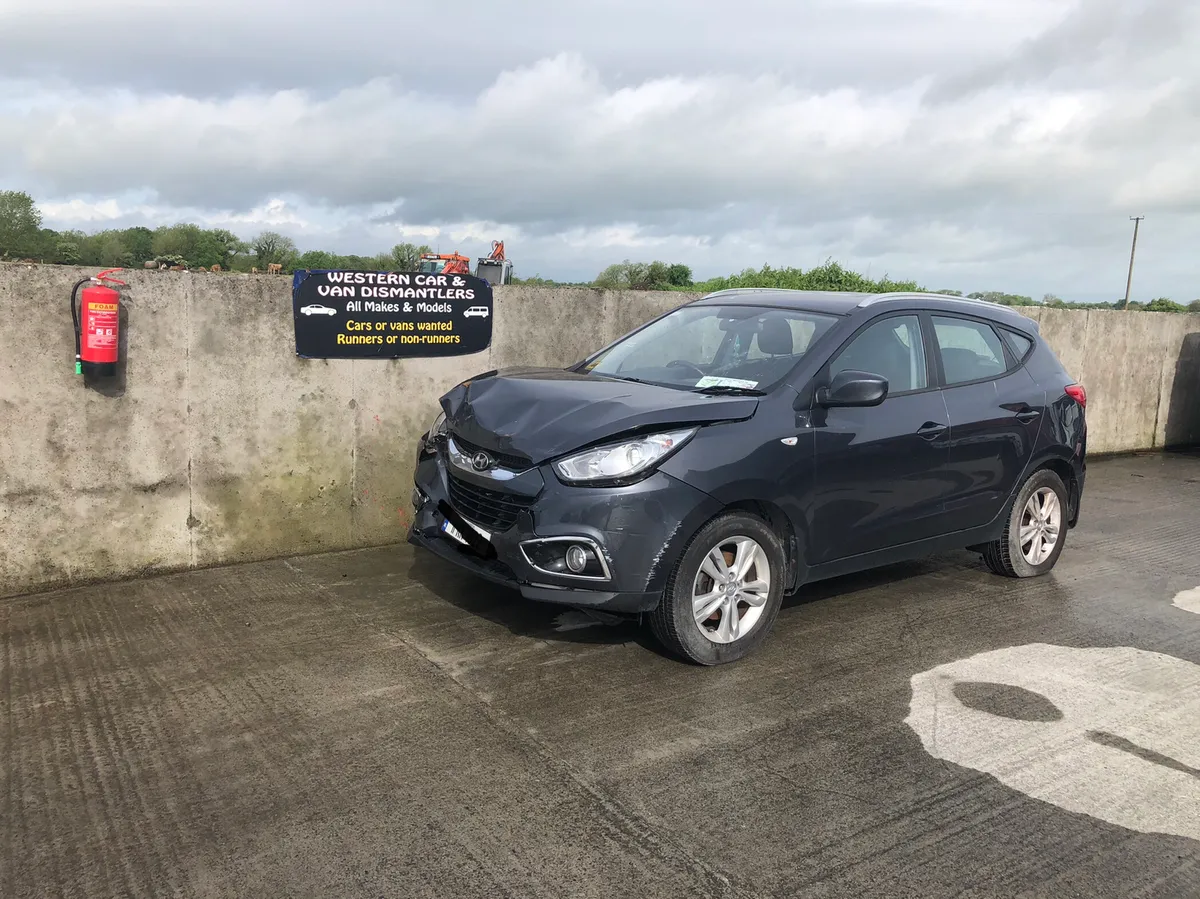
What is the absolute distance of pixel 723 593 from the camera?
4570 mm

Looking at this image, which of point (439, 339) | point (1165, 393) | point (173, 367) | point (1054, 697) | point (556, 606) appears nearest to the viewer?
point (1054, 697)

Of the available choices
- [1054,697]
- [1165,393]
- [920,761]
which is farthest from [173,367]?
[1165,393]

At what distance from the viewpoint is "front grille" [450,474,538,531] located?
4391 mm

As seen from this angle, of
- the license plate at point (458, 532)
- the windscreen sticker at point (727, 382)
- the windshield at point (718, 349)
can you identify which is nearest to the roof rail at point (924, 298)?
the windshield at point (718, 349)

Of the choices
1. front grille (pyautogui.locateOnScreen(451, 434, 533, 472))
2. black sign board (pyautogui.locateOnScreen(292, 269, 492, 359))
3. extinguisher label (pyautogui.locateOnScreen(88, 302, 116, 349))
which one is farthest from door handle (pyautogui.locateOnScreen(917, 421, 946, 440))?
extinguisher label (pyautogui.locateOnScreen(88, 302, 116, 349))

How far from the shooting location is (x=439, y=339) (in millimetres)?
6836

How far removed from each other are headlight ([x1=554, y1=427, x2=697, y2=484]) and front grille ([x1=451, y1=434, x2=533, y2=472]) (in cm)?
18

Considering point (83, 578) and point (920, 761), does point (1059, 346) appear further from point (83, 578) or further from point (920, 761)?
point (83, 578)

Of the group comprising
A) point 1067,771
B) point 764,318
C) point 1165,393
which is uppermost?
point 764,318

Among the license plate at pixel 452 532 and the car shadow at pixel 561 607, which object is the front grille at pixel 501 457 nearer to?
the license plate at pixel 452 532

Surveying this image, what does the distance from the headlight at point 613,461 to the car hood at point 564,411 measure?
56mm

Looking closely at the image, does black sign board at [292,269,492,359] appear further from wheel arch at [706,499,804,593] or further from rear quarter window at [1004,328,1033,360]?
rear quarter window at [1004,328,1033,360]

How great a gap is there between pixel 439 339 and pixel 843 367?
3054 millimetres

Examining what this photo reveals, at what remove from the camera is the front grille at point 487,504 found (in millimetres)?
4391
